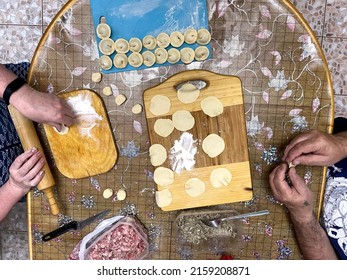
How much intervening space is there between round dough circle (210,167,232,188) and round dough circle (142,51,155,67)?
31cm

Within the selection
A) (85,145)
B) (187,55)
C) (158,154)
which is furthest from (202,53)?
(85,145)

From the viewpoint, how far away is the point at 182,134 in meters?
1.03

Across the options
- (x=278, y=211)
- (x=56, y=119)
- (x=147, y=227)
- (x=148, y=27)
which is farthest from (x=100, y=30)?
(x=278, y=211)

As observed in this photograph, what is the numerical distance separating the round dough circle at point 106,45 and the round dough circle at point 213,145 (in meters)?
0.32

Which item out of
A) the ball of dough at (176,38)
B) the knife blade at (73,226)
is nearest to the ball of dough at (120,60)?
the ball of dough at (176,38)

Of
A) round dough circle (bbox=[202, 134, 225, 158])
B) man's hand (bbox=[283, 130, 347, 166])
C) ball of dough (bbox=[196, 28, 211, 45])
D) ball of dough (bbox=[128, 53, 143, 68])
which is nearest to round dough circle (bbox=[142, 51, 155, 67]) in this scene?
ball of dough (bbox=[128, 53, 143, 68])

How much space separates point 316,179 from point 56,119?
2.20ft

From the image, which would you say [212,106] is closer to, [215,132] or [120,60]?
[215,132]

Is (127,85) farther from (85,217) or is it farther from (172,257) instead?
(172,257)

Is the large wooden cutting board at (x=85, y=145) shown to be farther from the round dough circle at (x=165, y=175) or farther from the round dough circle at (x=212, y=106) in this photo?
the round dough circle at (x=212, y=106)

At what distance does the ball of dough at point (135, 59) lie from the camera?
101 cm

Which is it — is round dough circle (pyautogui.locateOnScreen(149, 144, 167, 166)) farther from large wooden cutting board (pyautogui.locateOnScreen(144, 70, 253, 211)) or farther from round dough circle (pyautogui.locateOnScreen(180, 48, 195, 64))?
round dough circle (pyautogui.locateOnScreen(180, 48, 195, 64))

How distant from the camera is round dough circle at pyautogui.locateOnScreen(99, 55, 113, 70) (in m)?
1.01

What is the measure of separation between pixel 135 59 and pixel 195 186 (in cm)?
35
